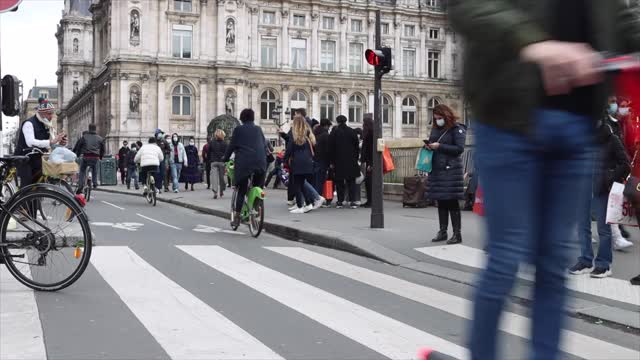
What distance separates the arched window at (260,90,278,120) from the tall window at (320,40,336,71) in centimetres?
628

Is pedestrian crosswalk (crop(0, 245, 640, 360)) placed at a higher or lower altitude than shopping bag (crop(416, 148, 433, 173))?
lower

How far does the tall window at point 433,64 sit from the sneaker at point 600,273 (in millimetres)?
69583

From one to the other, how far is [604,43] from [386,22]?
239ft

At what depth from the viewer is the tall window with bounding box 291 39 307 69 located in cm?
6875

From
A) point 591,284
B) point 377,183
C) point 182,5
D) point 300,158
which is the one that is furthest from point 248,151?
point 182,5

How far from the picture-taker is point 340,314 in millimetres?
5320

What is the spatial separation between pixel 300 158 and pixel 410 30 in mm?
62723

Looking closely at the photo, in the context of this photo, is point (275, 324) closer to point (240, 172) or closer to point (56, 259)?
point (56, 259)

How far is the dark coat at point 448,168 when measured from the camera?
9.16 m

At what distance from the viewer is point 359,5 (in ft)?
234

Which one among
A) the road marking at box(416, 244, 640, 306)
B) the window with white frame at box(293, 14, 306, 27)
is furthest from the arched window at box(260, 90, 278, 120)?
the road marking at box(416, 244, 640, 306)

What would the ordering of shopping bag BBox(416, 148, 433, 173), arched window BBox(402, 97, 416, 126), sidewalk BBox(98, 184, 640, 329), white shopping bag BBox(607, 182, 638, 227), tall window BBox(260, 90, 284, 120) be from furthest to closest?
arched window BBox(402, 97, 416, 126) → tall window BBox(260, 90, 284, 120) → shopping bag BBox(416, 148, 433, 173) → white shopping bag BBox(607, 182, 638, 227) → sidewalk BBox(98, 184, 640, 329)

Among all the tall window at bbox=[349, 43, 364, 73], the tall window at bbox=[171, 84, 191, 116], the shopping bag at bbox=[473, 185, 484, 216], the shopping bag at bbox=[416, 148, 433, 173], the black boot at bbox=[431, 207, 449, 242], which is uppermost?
the tall window at bbox=[349, 43, 364, 73]

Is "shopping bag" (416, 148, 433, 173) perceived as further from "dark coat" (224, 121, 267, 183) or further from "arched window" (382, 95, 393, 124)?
"arched window" (382, 95, 393, 124)
